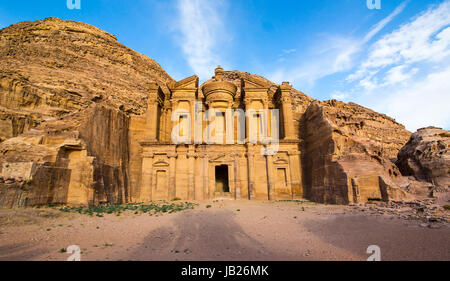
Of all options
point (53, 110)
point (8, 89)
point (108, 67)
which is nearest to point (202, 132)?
point (53, 110)

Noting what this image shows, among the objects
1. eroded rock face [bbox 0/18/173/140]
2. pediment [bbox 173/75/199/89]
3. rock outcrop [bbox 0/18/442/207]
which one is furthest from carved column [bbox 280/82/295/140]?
eroded rock face [bbox 0/18/173/140]

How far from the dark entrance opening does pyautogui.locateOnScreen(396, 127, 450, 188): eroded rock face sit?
50.9ft

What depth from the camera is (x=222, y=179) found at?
23578 millimetres

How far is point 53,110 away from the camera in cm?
1603

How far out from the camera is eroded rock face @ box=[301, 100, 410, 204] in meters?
12.5

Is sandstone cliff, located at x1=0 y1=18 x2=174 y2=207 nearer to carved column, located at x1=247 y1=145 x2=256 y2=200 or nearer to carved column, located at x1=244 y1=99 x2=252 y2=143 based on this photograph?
carved column, located at x1=247 y1=145 x2=256 y2=200

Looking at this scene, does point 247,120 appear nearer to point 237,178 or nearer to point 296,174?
point 237,178

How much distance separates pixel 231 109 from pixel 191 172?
8.60 meters

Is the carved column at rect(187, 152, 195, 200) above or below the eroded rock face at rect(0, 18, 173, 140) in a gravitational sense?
below

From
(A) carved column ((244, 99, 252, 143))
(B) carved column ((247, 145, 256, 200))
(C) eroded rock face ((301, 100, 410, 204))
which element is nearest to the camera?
(C) eroded rock face ((301, 100, 410, 204))

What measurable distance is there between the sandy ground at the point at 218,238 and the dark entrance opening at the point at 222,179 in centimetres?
1409

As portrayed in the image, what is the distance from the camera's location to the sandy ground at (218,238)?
4887 mm

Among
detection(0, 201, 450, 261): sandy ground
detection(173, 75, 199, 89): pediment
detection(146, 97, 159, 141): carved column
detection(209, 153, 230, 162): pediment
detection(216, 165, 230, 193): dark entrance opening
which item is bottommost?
detection(0, 201, 450, 261): sandy ground

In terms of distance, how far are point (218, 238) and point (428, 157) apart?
13.9m
